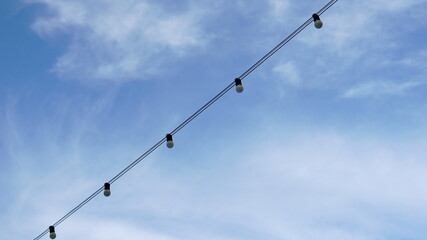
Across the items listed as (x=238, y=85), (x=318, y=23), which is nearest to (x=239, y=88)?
(x=238, y=85)

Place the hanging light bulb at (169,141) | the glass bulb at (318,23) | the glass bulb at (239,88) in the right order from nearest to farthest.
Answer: the glass bulb at (318,23), the glass bulb at (239,88), the hanging light bulb at (169,141)

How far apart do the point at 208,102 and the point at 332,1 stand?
311 cm

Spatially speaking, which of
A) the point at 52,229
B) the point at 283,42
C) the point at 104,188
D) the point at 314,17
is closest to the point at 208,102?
the point at 283,42

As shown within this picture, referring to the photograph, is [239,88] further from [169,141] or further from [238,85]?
[169,141]

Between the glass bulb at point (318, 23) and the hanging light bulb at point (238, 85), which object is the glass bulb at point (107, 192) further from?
the glass bulb at point (318, 23)

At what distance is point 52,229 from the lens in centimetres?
1435

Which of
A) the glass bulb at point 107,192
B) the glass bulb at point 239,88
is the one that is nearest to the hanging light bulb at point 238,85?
the glass bulb at point 239,88

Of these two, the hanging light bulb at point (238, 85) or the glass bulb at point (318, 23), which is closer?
the glass bulb at point (318, 23)

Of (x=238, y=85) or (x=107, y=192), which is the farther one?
(x=107, y=192)

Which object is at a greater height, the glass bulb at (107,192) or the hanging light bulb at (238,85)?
the hanging light bulb at (238,85)

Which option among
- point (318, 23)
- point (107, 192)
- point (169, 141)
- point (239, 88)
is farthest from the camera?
point (107, 192)

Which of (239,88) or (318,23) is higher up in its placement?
(318,23)

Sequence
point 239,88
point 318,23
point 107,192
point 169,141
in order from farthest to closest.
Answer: point 107,192 < point 169,141 < point 239,88 < point 318,23

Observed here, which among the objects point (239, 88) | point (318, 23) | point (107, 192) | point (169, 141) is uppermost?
point (318, 23)
